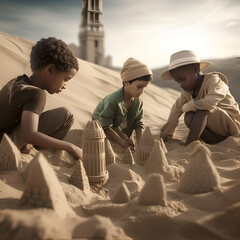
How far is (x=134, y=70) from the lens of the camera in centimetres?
387

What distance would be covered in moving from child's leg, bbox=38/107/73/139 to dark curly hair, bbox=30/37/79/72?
0.51 m

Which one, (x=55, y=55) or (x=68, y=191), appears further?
(x=55, y=55)

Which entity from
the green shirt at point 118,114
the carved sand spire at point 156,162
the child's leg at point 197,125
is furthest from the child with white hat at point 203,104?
the carved sand spire at point 156,162

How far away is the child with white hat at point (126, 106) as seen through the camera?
3.83 metres

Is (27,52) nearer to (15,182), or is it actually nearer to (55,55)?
(55,55)

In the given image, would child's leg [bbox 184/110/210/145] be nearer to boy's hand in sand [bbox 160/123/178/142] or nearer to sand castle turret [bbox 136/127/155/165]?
boy's hand in sand [bbox 160/123/178/142]

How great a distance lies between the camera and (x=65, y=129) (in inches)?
130

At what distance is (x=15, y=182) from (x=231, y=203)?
146cm

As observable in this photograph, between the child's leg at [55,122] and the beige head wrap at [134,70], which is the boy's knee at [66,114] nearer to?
the child's leg at [55,122]

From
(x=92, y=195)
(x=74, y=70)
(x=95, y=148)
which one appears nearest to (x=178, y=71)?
(x=74, y=70)

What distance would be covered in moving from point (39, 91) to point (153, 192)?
5.03ft

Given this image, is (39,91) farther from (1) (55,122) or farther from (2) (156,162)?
(2) (156,162)

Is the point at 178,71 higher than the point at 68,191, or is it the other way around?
the point at 178,71

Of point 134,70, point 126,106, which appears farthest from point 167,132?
point 134,70
